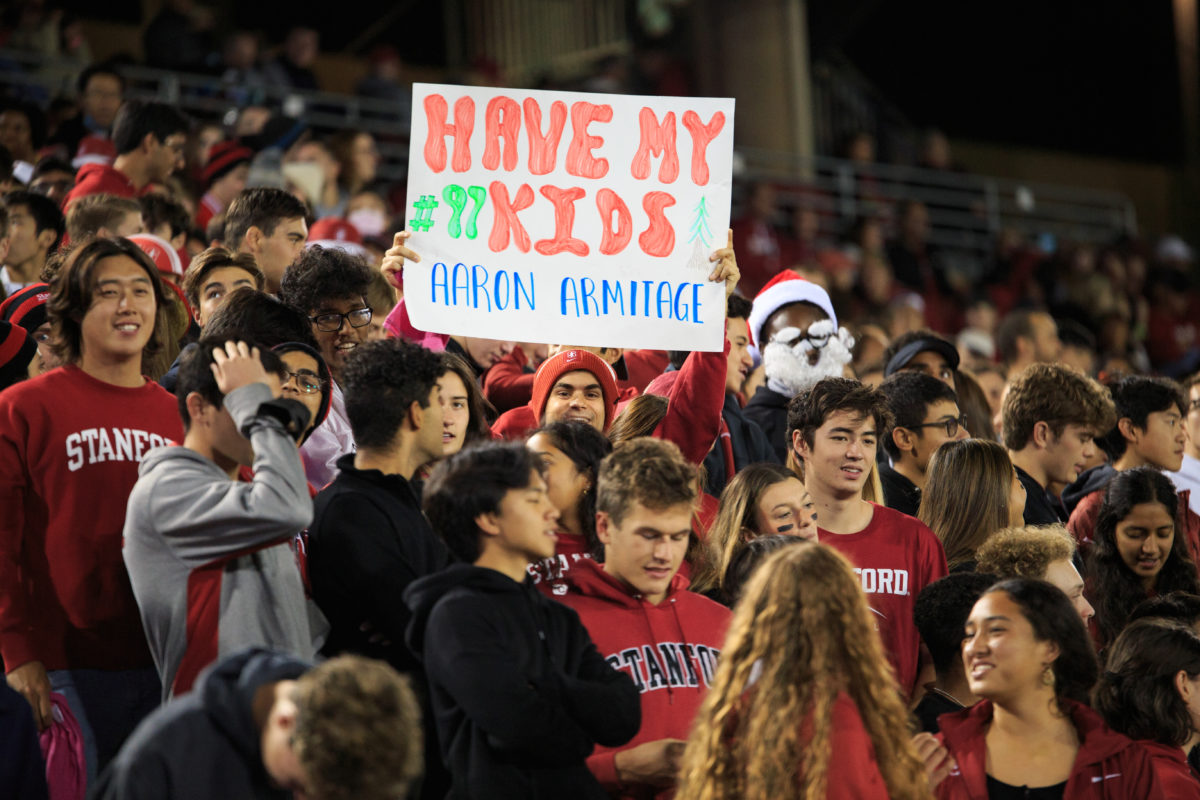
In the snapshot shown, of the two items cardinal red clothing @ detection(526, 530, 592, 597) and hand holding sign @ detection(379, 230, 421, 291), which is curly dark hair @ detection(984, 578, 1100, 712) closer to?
cardinal red clothing @ detection(526, 530, 592, 597)

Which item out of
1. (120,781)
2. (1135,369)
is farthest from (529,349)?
(1135,369)

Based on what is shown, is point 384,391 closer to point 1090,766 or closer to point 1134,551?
point 1090,766

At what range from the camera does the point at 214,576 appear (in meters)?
3.34

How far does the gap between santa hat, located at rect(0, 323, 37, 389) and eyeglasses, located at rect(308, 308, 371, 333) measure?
0.84 metres

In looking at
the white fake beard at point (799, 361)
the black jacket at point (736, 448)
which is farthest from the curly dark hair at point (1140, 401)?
the black jacket at point (736, 448)

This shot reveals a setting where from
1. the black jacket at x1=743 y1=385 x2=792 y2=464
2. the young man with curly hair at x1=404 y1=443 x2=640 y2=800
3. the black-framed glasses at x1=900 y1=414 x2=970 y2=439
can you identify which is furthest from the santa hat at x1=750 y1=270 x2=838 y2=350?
the young man with curly hair at x1=404 y1=443 x2=640 y2=800

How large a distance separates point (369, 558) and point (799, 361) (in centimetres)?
287

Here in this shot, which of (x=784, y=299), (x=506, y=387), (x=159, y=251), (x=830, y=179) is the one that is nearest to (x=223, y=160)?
(x=159, y=251)

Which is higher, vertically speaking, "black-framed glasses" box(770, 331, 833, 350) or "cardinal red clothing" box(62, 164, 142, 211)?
"cardinal red clothing" box(62, 164, 142, 211)

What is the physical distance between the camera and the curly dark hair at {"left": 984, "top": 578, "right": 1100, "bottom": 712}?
12.0 ft

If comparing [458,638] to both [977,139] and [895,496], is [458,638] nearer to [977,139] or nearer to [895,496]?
[895,496]

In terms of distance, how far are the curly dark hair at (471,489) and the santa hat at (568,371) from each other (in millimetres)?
1651

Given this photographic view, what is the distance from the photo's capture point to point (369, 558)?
3453 mm

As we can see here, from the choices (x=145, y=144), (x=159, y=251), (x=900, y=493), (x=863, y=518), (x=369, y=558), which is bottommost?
(x=369, y=558)
